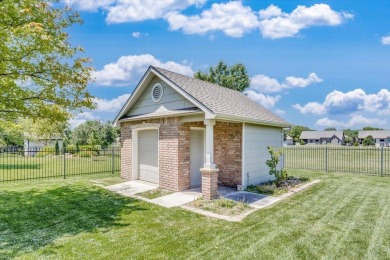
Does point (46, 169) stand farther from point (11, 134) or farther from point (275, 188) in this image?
point (275, 188)

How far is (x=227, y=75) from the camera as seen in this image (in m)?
32.4

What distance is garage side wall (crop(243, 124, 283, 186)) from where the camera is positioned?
32.4 feet

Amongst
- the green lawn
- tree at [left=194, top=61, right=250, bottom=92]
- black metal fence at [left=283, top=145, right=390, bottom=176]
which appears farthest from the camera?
tree at [left=194, top=61, right=250, bottom=92]

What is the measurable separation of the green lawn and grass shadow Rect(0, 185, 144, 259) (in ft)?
0.07

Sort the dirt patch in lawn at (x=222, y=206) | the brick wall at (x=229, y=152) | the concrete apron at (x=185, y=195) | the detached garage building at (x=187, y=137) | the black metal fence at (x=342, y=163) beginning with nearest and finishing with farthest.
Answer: the dirt patch in lawn at (x=222, y=206) → the concrete apron at (x=185, y=195) → the detached garage building at (x=187, y=137) → the brick wall at (x=229, y=152) → the black metal fence at (x=342, y=163)

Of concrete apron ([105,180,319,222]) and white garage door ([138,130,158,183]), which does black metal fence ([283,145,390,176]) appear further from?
white garage door ([138,130,158,183])

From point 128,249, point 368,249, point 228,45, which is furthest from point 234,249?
point 228,45

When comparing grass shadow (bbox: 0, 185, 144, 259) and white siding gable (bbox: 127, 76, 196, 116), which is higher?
white siding gable (bbox: 127, 76, 196, 116)

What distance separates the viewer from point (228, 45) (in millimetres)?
15477

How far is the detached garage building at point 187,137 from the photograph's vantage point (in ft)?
28.9

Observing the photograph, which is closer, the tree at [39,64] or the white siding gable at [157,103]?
the tree at [39,64]

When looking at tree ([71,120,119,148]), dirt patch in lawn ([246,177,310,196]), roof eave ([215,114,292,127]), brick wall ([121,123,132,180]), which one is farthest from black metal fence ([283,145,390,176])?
tree ([71,120,119,148])

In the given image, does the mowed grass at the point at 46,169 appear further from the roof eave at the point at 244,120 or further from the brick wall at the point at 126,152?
the roof eave at the point at 244,120

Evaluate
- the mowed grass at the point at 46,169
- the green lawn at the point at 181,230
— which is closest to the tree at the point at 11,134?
the mowed grass at the point at 46,169
